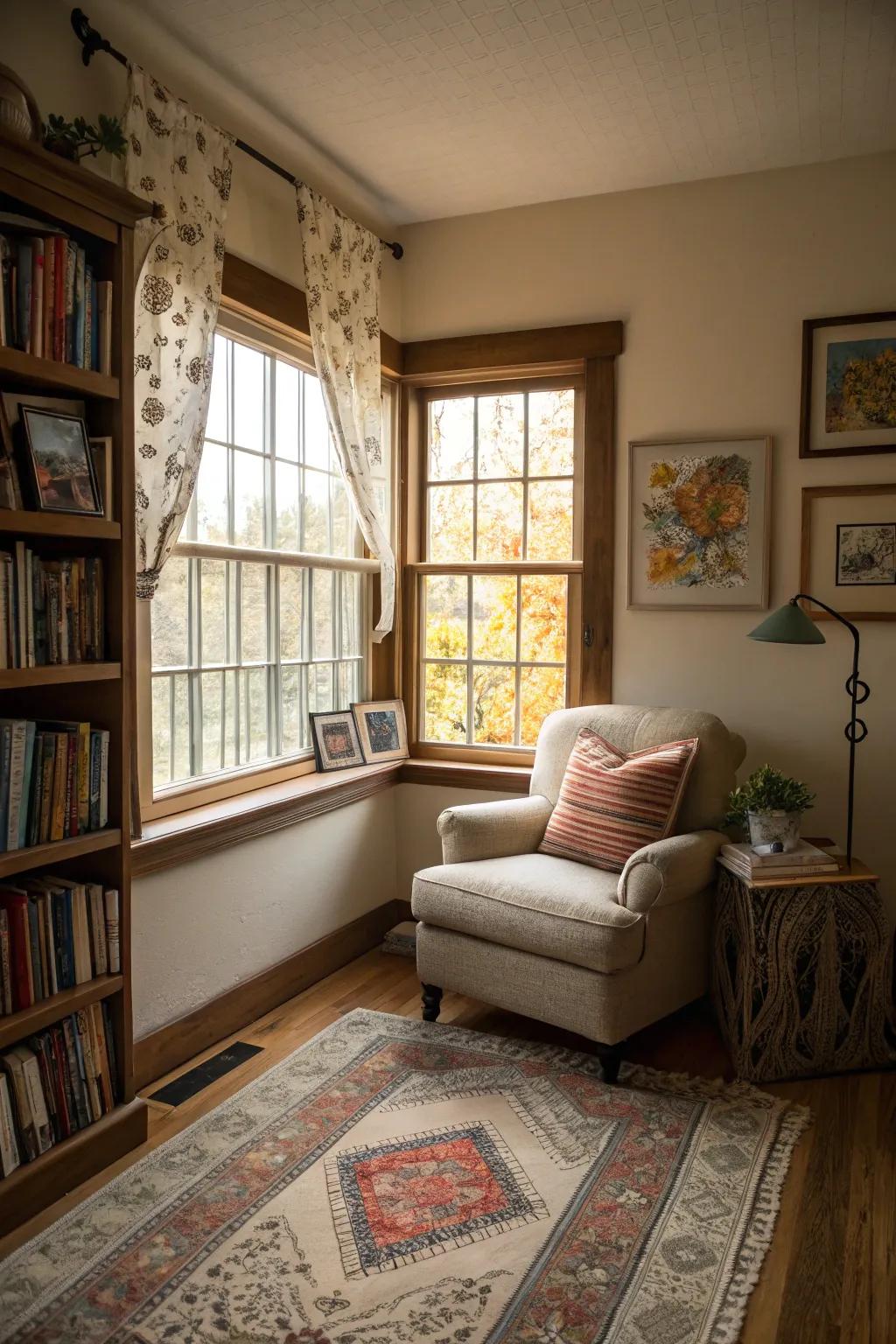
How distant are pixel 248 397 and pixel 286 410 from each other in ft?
0.74

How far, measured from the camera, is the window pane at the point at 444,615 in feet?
13.3

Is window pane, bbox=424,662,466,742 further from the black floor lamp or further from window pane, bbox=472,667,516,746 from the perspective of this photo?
the black floor lamp

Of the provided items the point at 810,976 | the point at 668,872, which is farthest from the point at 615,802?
the point at 810,976

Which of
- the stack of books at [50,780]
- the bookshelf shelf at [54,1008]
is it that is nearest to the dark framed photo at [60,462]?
the stack of books at [50,780]

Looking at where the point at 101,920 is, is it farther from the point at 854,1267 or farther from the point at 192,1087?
the point at 854,1267

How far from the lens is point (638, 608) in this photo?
3652 mm

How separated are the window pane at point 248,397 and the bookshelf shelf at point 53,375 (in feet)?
2.91

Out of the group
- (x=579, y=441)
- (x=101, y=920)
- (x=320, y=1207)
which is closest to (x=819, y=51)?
(x=579, y=441)

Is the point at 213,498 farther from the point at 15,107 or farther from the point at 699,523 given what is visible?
the point at 699,523

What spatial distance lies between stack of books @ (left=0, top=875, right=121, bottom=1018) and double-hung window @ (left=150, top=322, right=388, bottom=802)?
589 mm

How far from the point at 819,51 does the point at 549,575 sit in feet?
6.21

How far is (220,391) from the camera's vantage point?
10.0 ft

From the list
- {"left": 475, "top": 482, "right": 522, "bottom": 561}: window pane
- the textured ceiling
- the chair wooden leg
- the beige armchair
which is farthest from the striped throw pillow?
the textured ceiling

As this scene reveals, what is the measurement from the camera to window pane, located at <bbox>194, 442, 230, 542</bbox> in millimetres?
2982
